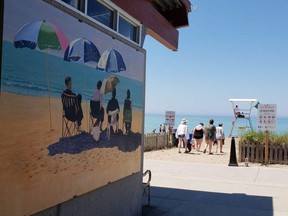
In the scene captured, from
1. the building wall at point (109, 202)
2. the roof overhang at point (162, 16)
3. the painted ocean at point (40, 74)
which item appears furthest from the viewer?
the roof overhang at point (162, 16)

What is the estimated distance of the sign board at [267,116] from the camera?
14406mm

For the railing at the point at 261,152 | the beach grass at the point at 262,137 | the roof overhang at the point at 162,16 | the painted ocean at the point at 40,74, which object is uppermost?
the roof overhang at the point at 162,16

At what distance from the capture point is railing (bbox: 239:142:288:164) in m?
14.2

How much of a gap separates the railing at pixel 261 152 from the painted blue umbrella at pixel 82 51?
11.3 m

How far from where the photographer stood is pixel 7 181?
3.07m

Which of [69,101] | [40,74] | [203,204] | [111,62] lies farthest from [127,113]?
[203,204]

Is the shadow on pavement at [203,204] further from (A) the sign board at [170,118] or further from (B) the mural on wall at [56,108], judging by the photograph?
(A) the sign board at [170,118]

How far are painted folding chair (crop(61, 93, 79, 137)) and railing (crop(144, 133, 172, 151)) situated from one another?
50.5ft

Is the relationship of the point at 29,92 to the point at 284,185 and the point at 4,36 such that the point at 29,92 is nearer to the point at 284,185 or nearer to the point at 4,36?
the point at 4,36

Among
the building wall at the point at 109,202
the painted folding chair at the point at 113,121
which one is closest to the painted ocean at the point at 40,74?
the painted folding chair at the point at 113,121

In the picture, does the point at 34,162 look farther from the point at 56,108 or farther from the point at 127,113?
the point at 127,113

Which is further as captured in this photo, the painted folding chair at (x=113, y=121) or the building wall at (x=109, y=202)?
the painted folding chair at (x=113, y=121)

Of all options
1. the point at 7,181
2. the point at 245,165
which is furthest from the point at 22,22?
the point at 245,165

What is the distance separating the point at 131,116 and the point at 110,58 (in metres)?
1.15
